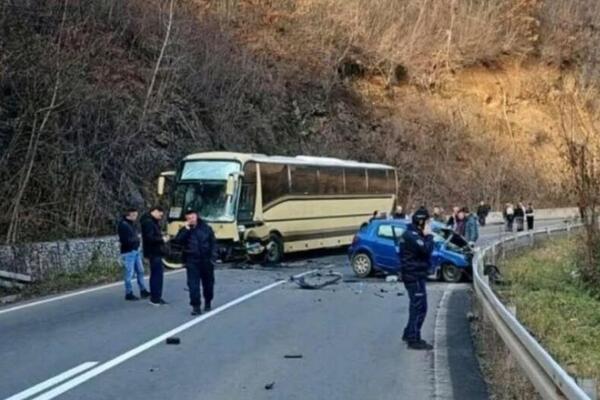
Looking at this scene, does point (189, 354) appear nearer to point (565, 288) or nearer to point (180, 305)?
point (180, 305)

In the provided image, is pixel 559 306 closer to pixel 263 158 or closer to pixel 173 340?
pixel 173 340

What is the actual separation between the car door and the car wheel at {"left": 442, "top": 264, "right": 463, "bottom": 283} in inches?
50.1

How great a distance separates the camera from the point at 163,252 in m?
16.2

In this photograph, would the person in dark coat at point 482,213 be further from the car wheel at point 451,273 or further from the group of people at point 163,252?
the group of people at point 163,252

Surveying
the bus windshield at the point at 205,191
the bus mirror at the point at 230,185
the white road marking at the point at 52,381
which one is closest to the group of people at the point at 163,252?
the white road marking at the point at 52,381

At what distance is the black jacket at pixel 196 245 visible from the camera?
1438 cm

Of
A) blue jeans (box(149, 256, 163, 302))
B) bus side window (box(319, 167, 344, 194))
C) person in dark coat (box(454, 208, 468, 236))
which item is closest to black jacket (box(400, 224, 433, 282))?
blue jeans (box(149, 256, 163, 302))

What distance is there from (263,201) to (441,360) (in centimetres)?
1889

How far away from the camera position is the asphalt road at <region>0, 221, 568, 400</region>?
8.64 meters

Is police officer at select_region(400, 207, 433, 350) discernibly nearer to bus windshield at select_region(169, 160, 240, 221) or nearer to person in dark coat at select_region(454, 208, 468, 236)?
bus windshield at select_region(169, 160, 240, 221)

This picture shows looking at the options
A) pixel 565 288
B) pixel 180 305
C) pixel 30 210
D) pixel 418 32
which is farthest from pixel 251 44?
pixel 180 305

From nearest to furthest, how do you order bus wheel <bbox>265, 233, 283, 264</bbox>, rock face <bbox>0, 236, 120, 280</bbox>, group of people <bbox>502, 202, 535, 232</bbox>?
rock face <bbox>0, 236, 120, 280</bbox> < bus wheel <bbox>265, 233, 283, 264</bbox> < group of people <bbox>502, 202, 535, 232</bbox>

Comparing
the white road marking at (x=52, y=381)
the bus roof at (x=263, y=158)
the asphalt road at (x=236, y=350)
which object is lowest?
the asphalt road at (x=236, y=350)

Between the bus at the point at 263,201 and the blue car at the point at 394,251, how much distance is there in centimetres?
494
